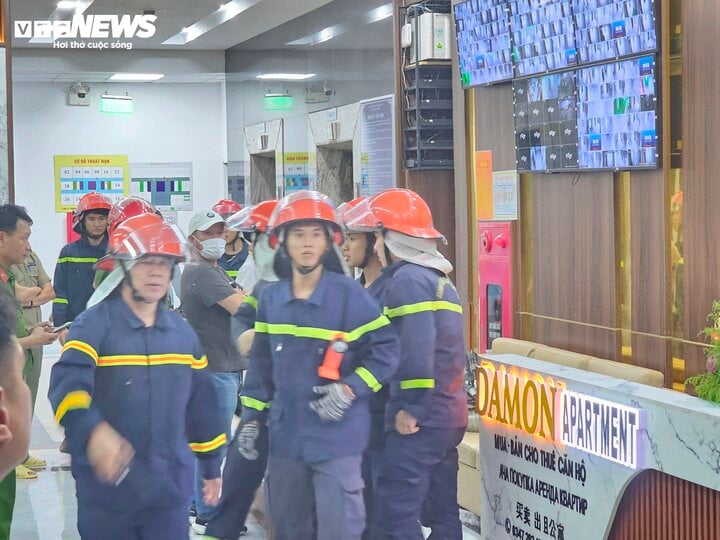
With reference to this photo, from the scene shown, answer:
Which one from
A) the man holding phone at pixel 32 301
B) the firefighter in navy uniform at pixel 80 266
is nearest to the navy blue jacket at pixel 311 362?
the man holding phone at pixel 32 301

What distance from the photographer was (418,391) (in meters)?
4.29

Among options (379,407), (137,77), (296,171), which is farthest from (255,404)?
(137,77)

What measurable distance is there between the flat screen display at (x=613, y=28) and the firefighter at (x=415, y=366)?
1.41m

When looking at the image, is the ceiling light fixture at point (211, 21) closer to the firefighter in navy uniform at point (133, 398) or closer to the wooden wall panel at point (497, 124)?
the wooden wall panel at point (497, 124)

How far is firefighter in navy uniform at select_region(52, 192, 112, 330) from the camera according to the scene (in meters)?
7.10

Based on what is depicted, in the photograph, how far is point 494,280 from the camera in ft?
23.3

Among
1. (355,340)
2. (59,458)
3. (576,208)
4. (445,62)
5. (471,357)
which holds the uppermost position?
(445,62)

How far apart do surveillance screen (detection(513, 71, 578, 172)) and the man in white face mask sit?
5.74ft

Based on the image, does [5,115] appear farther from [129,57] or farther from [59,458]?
[129,57]

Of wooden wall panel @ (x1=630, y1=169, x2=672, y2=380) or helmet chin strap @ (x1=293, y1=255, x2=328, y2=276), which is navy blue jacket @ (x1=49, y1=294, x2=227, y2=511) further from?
wooden wall panel @ (x1=630, y1=169, x2=672, y2=380)

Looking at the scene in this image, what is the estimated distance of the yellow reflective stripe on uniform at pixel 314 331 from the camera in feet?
12.0

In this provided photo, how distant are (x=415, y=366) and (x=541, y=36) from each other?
243 centimetres

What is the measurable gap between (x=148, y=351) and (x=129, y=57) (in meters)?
8.13

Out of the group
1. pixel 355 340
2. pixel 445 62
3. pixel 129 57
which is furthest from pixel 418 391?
pixel 129 57
